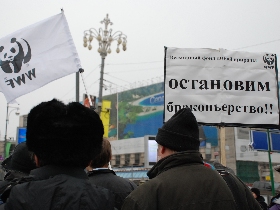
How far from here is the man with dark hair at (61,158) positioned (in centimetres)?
162

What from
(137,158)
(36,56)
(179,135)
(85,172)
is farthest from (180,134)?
(137,158)

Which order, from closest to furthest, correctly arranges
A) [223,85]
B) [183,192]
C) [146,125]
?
[183,192] < [223,85] < [146,125]

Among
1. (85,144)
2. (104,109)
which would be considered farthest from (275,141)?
(104,109)

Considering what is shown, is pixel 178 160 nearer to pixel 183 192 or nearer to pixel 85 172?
pixel 183 192

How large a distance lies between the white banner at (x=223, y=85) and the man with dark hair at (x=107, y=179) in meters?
1.84

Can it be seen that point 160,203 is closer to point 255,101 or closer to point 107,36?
point 255,101

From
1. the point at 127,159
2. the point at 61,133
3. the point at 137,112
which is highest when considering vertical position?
the point at 137,112

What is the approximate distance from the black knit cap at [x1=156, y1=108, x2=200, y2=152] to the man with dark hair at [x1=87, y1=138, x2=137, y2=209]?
0.86 m

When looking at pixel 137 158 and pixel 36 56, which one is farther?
pixel 137 158

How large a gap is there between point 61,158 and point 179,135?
76cm

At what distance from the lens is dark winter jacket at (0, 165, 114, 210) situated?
5.24 ft

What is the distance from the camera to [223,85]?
5152 millimetres

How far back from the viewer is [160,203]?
197cm

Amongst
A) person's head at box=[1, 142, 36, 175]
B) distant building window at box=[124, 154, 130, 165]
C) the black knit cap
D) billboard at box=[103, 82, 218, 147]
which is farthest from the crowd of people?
distant building window at box=[124, 154, 130, 165]
